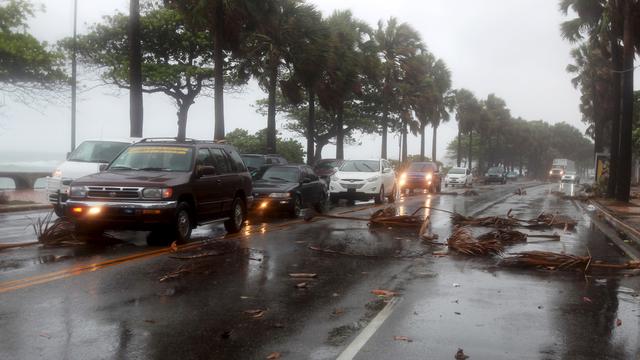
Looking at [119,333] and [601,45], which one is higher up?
[601,45]

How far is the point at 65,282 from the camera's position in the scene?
743cm

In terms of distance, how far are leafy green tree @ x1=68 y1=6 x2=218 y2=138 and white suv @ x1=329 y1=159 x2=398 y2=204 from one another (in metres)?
17.5

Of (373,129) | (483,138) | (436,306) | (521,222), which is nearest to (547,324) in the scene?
(436,306)

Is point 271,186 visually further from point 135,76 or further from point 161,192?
point 135,76

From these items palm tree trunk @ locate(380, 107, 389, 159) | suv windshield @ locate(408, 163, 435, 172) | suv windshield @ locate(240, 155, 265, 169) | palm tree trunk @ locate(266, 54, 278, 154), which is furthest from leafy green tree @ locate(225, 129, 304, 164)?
suv windshield @ locate(240, 155, 265, 169)

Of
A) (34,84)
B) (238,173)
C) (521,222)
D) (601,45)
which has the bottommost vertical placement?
(521,222)

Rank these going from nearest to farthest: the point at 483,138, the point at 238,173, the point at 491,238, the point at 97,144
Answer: the point at 491,238, the point at 238,173, the point at 97,144, the point at 483,138

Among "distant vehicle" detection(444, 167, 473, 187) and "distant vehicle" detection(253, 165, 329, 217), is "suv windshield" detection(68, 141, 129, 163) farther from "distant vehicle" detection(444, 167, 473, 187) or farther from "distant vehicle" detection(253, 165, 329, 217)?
"distant vehicle" detection(444, 167, 473, 187)

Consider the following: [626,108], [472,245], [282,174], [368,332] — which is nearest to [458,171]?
[626,108]

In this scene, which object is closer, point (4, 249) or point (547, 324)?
point (547, 324)

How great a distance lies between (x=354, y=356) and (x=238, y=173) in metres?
8.91

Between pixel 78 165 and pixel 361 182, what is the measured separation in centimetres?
1179

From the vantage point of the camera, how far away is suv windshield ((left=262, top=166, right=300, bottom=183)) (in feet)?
59.3

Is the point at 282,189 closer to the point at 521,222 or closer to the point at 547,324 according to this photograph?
the point at 521,222
